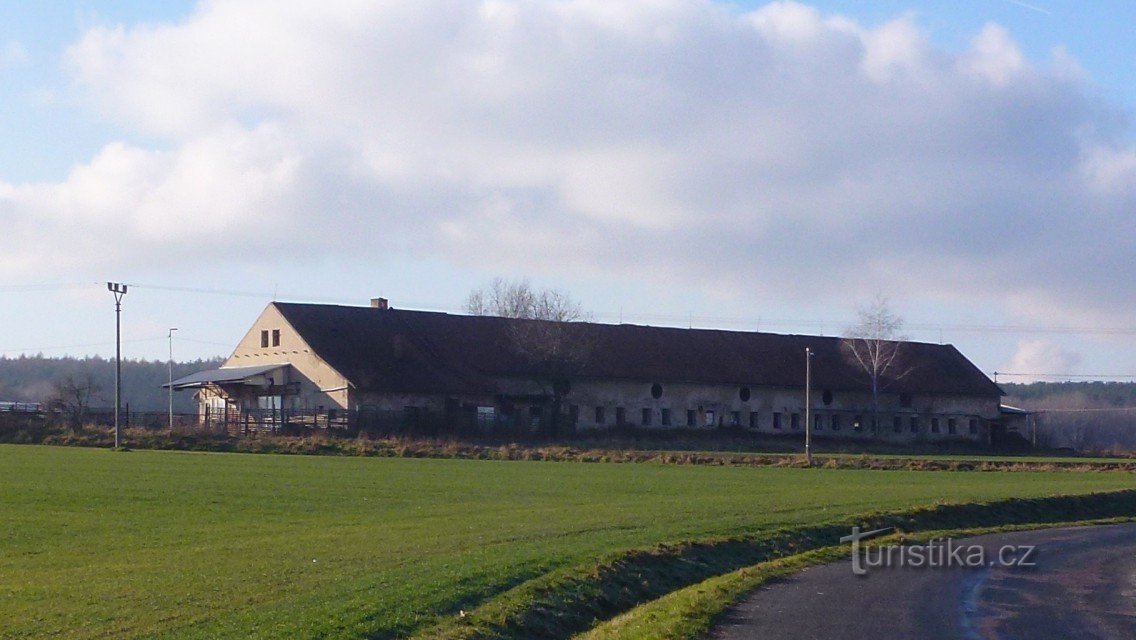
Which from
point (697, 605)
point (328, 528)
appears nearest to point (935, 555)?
point (697, 605)

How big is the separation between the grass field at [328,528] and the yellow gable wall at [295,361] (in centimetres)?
2239

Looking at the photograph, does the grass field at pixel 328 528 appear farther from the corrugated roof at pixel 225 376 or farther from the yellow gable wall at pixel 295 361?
the corrugated roof at pixel 225 376

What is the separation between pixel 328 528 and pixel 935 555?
10543mm

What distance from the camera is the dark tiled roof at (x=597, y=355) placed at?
239 ft

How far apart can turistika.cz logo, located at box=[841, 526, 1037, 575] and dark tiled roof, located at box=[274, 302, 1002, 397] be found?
4808cm

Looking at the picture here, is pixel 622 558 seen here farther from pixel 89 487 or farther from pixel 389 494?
pixel 89 487

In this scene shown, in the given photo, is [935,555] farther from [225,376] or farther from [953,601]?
[225,376]

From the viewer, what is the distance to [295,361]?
73.4 m

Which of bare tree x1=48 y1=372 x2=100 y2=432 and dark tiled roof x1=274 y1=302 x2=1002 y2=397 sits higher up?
dark tiled roof x1=274 y1=302 x2=1002 y2=397

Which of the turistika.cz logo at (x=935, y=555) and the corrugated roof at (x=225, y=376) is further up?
the corrugated roof at (x=225, y=376)

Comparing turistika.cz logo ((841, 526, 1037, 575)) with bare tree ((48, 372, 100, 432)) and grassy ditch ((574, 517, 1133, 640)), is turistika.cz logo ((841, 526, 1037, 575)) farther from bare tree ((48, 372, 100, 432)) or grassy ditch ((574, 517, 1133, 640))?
bare tree ((48, 372, 100, 432))

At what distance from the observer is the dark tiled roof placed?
72.8 metres

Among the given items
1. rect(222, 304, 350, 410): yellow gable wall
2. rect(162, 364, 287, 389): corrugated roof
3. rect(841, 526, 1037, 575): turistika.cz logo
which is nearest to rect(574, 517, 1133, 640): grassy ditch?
rect(841, 526, 1037, 575): turistika.cz logo

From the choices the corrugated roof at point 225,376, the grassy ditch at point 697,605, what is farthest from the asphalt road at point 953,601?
the corrugated roof at point 225,376
